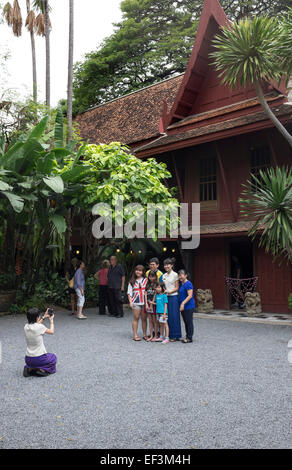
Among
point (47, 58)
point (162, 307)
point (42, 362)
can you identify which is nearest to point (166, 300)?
point (162, 307)

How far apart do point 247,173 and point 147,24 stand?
19198 mm

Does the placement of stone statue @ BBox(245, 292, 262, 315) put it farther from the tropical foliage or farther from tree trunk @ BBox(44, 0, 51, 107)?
tree trunk @ BBox(44, 0, 51, 107)

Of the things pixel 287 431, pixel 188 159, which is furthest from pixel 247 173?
pixel 287 431

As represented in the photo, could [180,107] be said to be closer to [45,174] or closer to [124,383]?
[45,174]

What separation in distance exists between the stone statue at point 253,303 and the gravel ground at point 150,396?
375cm

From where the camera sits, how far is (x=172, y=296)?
8.73 meters

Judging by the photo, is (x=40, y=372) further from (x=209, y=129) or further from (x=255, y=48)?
(x=209, y=129)

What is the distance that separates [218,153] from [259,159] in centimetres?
151

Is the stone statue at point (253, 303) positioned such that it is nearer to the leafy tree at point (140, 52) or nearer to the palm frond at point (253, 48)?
the palm frond at point (253, 48)

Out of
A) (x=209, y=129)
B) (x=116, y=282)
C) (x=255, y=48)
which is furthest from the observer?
(x=209, y=129)

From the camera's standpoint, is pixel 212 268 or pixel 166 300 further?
pixel 212 268

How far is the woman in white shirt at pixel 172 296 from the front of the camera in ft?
28.4

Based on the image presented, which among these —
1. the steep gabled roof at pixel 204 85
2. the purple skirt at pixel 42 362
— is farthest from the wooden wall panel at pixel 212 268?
Answer: the purple skirt at pixel 42 362

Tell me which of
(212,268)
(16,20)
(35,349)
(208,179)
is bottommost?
(35,349)
